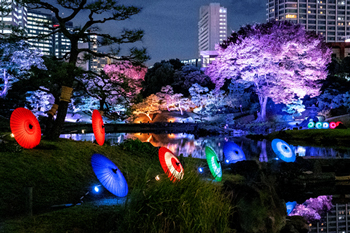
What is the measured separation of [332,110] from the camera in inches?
1353

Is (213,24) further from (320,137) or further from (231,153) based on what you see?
(231,153)

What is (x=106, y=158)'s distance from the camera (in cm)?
556

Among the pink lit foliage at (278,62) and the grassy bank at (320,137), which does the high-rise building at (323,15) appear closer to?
the pink lit foliage at (278,62)

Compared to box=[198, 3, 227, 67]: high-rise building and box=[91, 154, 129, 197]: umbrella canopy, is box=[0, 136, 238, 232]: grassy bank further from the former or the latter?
box=[198, 3, 227, 67]: high-rise building

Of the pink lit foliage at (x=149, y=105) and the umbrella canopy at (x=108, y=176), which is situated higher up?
the pink lit foliage at (x=149, y=105)

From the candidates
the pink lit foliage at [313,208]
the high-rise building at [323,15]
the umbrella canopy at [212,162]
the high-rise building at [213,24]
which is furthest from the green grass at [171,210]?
the high-rise building at [213,24]

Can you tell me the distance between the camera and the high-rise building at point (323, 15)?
98.8m

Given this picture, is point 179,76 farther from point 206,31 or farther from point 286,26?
point 206,31

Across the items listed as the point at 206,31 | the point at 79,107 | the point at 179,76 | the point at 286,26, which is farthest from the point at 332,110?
the point at 206,31

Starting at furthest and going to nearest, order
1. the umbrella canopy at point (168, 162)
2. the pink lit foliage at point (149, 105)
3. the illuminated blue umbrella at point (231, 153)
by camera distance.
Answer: the pink lit foliage at point (149, 105), the illuminated blue umbrella at point (231, 153), the umbrella canopy at point (168, 162)

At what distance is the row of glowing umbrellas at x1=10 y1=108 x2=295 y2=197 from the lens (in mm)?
5168

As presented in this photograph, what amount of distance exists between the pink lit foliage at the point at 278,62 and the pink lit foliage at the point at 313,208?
72.7 feet

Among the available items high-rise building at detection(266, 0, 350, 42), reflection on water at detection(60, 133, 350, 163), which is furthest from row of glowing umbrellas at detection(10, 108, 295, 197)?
high-rise building at detection(266, 0, 350, 42)

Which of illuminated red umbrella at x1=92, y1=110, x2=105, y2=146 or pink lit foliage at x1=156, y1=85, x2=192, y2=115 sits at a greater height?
pink lit foliage at x1=156, y1=85, x2=192, y2=115
